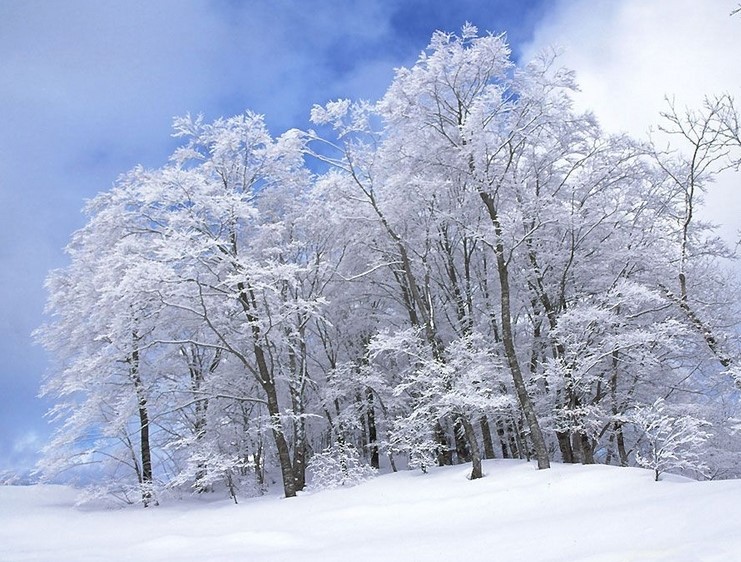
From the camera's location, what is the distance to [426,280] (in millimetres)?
18875

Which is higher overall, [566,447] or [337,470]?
[337,470]

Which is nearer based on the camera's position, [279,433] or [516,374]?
[516,374]

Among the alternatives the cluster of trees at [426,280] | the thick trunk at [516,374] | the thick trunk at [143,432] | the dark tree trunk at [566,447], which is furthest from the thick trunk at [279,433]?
the dark tree trunk at [566,447]

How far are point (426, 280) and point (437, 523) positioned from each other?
9.29m

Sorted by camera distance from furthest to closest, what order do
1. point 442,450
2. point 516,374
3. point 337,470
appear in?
point 442,450
point 337,470
point 516,374

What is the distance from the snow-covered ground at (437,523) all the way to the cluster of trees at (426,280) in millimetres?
1567

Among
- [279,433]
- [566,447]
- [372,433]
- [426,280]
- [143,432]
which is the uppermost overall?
[426,280]

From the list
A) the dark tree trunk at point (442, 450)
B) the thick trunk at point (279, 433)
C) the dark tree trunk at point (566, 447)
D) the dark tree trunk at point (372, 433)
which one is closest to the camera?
the dark tree trunk at point (566, 447)

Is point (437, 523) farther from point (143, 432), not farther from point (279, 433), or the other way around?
point (143, 432)

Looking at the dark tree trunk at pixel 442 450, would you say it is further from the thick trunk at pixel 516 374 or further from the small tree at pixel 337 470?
the thick trunk at pixel 516 374

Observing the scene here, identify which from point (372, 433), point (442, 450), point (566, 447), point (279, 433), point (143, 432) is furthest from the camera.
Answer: point (372, 433)

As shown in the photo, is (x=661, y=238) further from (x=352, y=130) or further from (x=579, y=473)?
(x=352, y=130)

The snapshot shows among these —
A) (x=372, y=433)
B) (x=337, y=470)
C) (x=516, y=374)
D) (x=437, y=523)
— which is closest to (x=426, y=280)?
(x=516, y=374)

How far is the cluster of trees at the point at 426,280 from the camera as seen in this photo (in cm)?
1592
